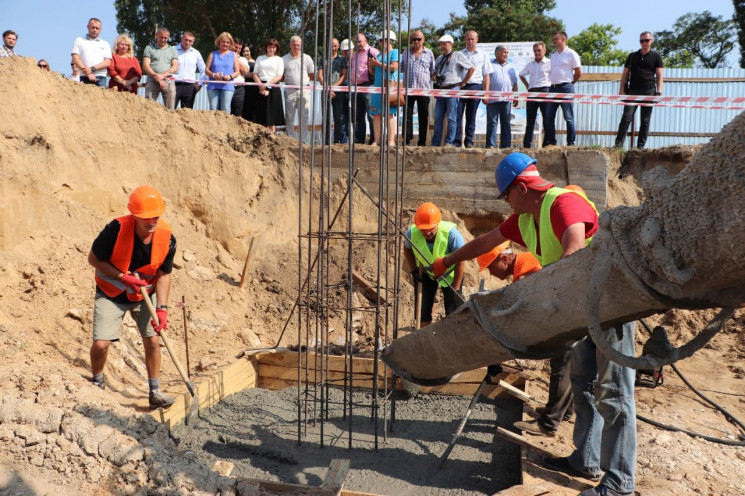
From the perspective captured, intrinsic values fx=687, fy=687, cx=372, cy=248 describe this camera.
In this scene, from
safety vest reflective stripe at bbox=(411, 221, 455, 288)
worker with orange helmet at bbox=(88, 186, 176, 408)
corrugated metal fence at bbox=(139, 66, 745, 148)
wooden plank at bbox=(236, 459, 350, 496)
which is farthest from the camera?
corrugated metal fence at bbox=(139, 66, 745, 148)

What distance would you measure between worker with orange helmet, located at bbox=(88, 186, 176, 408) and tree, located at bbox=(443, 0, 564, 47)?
25.3 metres

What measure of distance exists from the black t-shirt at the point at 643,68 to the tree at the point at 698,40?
83.5 ft

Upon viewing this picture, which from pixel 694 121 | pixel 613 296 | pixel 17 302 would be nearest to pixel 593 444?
pixel 613 296

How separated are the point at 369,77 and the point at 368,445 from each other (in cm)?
578

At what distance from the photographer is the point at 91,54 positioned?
917 centimetres

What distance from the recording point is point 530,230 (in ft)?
13.4

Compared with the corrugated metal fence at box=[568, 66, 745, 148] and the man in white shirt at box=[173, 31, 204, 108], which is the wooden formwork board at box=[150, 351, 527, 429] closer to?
the man in white shirt at box=[173, 31, 204, 108]

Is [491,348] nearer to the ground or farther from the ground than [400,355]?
farther from the ground

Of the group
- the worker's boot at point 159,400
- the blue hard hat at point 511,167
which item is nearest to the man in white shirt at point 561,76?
the blue hard hat at point 511,167

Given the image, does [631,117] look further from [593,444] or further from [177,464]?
[177,464]

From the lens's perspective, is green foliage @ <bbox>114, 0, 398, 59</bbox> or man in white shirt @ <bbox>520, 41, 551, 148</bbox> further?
green foliage @ <bbox>114, 0, 398, 59</bbox>

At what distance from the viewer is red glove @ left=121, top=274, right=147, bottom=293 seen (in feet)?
15.9

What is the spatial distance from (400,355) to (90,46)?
7.76 m

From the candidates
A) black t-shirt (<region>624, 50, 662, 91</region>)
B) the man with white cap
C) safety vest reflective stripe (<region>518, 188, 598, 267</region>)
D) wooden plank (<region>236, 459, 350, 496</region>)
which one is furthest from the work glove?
black t-shirt (<region>624, 50, 662, 91</region>)
